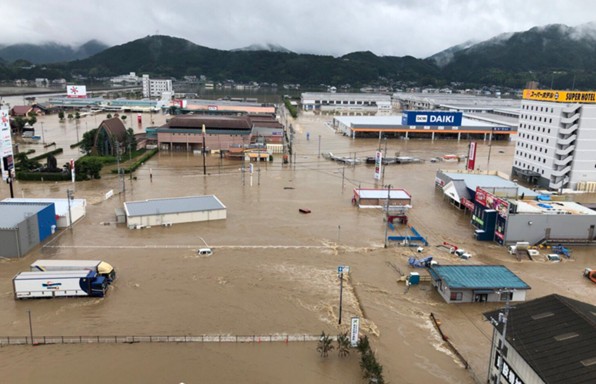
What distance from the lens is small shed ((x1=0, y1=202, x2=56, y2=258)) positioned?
18.6 metres

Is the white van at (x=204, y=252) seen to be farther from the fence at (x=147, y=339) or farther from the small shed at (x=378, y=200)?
the small shed at (x=378, y=200)

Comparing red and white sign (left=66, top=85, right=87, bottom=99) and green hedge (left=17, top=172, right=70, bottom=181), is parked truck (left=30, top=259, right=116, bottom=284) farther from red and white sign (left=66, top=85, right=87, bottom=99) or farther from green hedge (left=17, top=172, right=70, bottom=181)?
red and white sign (left=66, top=85, right=87, bottom=99)

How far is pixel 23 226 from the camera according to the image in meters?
19.1

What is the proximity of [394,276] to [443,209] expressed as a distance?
1154 cm

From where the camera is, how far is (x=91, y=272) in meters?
15.7

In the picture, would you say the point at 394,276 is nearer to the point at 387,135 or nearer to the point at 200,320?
the point at 200,320

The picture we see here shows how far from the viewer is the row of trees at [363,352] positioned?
11.3 meters

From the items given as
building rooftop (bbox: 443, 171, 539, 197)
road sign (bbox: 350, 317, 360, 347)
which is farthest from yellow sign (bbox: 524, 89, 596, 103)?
road sign (bbox: 350, 317, 360, 347)

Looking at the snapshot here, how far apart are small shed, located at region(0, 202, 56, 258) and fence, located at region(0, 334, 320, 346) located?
6723 millimetres

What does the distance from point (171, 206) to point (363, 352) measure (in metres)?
15.1

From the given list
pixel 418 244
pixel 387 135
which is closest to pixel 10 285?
pixel 418 244

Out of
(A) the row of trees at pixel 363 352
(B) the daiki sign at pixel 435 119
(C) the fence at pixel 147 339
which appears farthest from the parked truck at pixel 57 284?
(B) the daiki sign at pixel 435 119

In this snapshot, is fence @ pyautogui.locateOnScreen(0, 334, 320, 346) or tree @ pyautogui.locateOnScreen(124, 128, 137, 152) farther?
tree @ pyautogui.locateOnScreen(124, 128, 137, 152)

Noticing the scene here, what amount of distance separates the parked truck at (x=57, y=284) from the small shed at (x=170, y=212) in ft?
23.8
